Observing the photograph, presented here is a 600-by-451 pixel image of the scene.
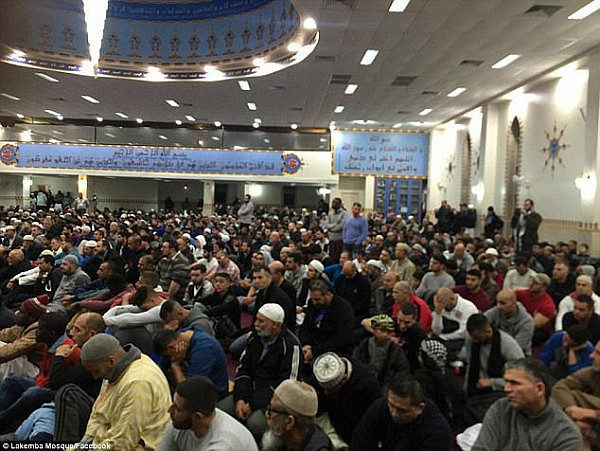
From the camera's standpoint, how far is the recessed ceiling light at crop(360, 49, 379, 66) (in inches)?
402

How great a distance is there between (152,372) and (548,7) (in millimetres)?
7705

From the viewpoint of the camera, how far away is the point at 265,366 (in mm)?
3574

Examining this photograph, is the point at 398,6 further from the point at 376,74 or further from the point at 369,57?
the point at 376,74

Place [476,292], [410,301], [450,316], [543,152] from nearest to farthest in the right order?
[410,301] < [450,316] < [476,292] < [543,152]

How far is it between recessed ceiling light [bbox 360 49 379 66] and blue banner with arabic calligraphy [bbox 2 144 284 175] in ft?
32.6

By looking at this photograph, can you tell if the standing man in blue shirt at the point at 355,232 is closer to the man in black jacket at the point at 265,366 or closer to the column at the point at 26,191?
the man in black jacket at the point at 265,366

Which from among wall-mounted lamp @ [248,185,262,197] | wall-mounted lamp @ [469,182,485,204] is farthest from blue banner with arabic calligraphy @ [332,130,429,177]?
wall-mounted lamp @ [248,185,262,197]

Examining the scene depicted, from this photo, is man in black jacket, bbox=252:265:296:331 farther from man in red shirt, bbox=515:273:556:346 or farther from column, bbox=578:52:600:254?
column, bbox=578:52:600:254

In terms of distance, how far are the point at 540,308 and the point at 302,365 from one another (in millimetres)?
2880

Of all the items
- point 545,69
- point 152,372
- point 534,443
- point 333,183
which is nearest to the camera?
point 534,443

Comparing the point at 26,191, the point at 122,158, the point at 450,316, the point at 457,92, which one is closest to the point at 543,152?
the point at 457,92

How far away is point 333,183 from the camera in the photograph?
20000mm

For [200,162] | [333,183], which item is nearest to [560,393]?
[333,183]

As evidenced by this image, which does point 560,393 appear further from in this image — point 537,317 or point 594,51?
point 594,51
